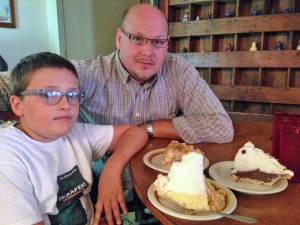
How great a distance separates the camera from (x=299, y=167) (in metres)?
0.83

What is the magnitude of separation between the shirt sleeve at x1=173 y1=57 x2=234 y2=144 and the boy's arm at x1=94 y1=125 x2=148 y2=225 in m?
0.21

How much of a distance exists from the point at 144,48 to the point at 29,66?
614 millimetres

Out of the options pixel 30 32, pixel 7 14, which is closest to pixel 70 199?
pixel 7 14

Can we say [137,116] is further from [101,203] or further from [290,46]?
[290,46]

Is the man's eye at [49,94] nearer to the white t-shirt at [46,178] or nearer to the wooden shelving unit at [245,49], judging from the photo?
the white t-shirt at [46,178]

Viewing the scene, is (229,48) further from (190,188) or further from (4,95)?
(190,188)

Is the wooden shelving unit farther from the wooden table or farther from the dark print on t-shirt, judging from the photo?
the dark print on t-shirt

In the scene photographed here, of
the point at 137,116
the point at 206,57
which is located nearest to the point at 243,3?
the point at 206,57

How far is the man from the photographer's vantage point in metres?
1.42

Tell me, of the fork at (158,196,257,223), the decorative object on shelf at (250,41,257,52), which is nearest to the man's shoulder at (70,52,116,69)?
the fork at (158,196,257,223)

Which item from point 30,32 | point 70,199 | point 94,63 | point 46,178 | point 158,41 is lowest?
point 70,199

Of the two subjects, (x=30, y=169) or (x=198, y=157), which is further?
(x=30, y=169)

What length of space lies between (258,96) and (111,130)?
2.96 meters

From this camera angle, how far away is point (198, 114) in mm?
1420
